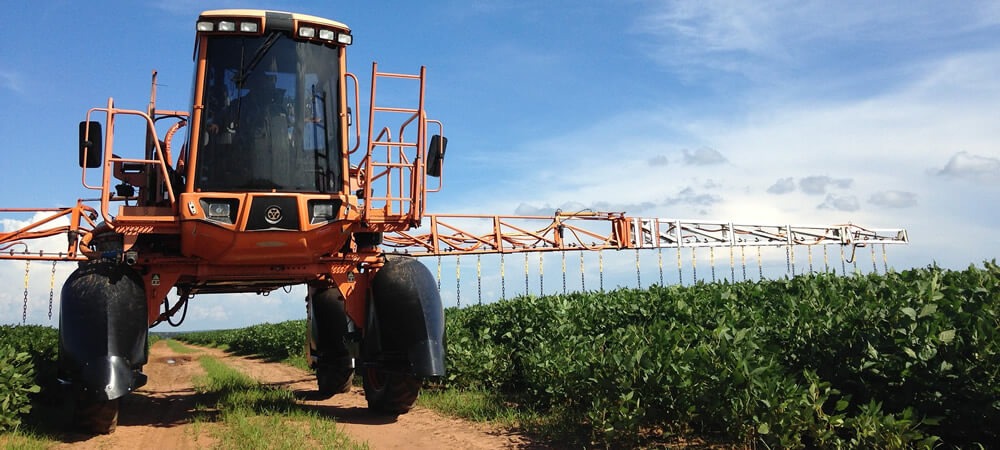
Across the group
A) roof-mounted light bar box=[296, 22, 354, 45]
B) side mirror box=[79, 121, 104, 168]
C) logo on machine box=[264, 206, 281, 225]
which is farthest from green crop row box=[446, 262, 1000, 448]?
side mirror box=[79, 121, 104, 168]

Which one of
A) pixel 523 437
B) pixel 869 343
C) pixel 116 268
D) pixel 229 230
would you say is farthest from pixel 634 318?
pixel 116 268

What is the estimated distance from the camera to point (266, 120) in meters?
8.18

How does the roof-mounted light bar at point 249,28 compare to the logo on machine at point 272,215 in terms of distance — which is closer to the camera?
the logo on machine at point 272,215

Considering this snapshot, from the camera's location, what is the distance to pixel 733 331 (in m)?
6.59

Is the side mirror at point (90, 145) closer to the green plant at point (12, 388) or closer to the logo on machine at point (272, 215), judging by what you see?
the logo on machine at point (272, 215)

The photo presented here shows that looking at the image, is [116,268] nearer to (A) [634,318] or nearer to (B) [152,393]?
(B) [152,393]

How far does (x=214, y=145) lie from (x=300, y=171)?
101 cm

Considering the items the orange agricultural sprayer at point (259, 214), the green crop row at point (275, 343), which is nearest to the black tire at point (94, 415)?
the orange agricultural sprayer at point (259, 214)

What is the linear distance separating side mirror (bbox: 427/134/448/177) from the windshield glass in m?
1.14

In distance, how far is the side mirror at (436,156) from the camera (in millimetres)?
8203

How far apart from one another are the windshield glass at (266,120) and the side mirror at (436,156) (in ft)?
3.75

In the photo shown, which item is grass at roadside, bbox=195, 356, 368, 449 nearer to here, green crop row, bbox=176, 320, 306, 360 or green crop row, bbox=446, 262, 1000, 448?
green crop row, bbox=446, 262, 1000, 448

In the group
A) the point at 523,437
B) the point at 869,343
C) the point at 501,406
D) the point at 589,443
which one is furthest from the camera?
the point at 501,406

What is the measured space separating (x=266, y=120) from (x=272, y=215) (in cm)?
120
